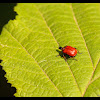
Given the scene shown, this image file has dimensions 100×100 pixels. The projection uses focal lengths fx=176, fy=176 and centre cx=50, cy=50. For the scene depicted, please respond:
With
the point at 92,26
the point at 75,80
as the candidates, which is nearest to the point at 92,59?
the point at 75,80

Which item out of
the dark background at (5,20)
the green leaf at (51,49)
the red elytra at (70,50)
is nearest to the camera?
the green leaf at (51,49)

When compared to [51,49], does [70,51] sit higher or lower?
lower

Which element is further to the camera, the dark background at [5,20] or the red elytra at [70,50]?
the red elytra at [70,50]

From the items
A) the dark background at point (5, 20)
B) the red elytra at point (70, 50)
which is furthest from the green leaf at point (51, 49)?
the dark background at point (5, 20)

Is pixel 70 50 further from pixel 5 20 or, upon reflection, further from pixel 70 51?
pixel 5 20

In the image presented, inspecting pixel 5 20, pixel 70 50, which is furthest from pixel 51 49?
pixel 5 20

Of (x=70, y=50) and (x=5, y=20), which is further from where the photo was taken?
(x=5, y=20)

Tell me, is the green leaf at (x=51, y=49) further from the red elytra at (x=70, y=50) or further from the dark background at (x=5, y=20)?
the dark background at (x=5, y=20)

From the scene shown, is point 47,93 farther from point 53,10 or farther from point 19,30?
point 53,10

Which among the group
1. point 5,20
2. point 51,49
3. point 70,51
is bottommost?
point 70,51
